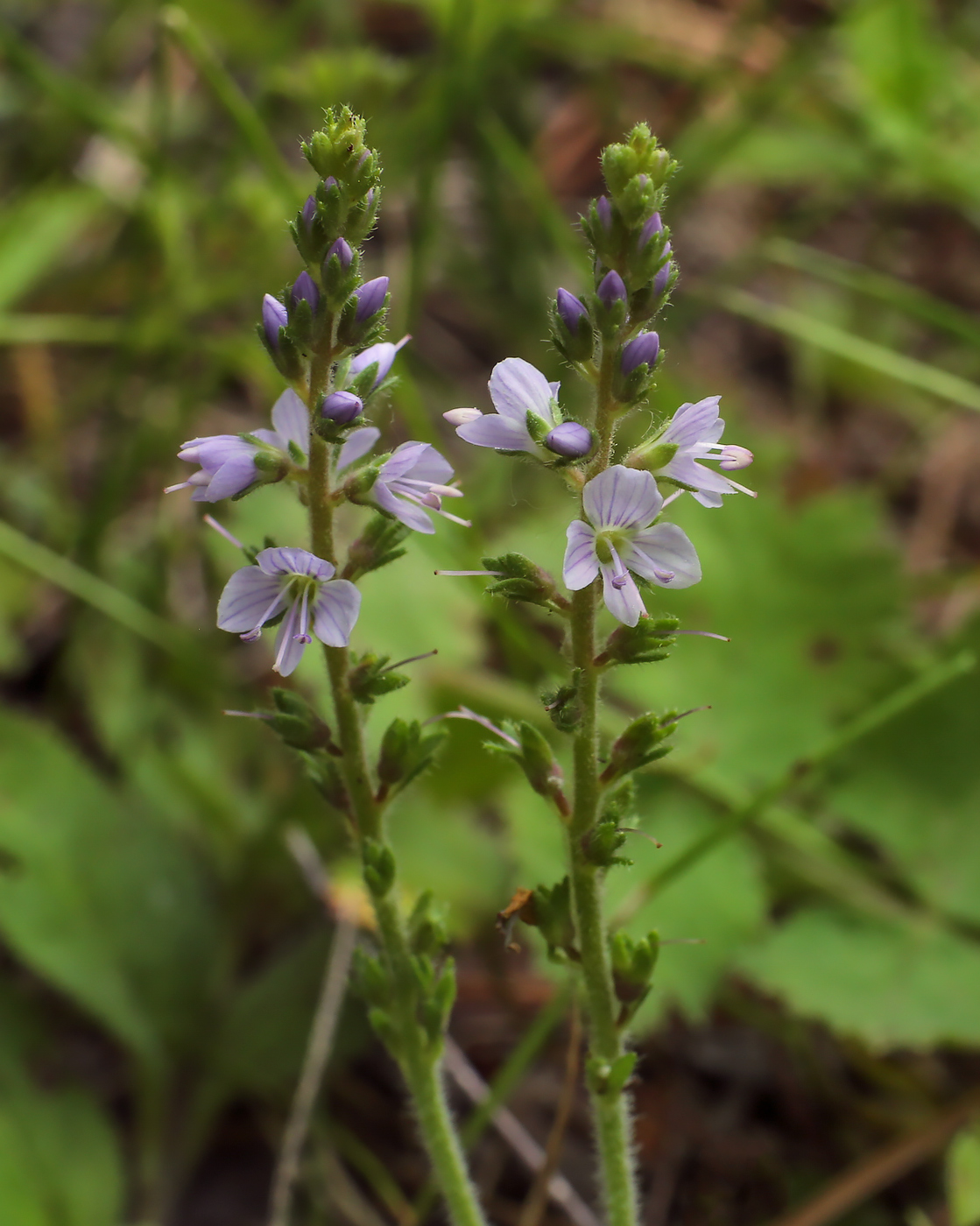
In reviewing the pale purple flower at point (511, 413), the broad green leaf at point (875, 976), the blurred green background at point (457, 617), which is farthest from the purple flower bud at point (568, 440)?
the broad green leaf at point (875, 976)

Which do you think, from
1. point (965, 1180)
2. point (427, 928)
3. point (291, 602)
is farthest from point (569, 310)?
point (965, 1180)

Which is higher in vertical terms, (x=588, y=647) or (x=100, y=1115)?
(x=588, y=647)

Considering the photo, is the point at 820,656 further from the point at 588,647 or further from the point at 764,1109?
the point at 588,647

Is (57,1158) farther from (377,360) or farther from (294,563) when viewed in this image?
(377,360)

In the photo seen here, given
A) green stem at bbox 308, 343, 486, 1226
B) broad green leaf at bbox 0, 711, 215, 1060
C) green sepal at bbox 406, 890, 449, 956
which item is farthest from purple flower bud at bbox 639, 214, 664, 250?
broad green leaf at bbox 0, 711, 215, 1060

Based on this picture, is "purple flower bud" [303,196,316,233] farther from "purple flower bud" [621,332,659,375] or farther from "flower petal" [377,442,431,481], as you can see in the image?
"purple flower bud" [621,332,659,375]

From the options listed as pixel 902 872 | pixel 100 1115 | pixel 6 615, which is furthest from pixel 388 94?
pixel 100 1115
